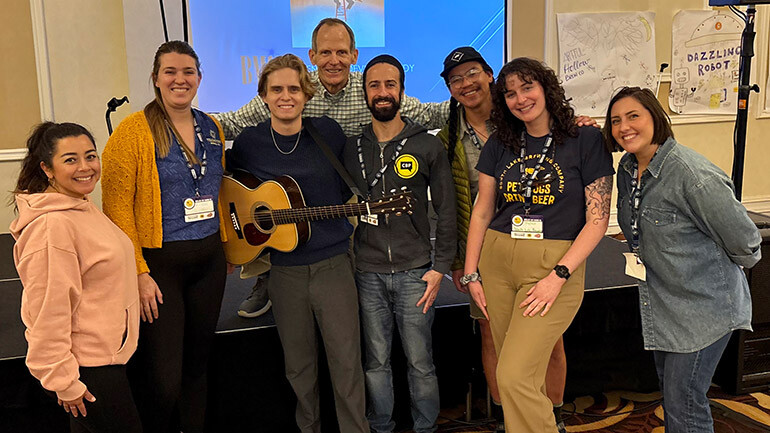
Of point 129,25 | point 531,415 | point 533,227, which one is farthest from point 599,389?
point 129,25

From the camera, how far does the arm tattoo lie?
5.92ft

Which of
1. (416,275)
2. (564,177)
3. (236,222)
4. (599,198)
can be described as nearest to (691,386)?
(599,198)

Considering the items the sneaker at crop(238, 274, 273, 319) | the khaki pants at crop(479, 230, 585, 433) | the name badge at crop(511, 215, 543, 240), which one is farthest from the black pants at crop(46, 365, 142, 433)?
the name badge at crop(511, 215, 543, 240)

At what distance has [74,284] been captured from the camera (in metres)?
1.49

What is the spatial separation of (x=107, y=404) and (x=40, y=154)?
0.70 m

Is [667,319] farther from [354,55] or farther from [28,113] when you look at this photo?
[28,113]

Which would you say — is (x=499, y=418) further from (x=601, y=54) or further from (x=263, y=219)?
(x=601, y=54)

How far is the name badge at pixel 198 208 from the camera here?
1894 millimetres

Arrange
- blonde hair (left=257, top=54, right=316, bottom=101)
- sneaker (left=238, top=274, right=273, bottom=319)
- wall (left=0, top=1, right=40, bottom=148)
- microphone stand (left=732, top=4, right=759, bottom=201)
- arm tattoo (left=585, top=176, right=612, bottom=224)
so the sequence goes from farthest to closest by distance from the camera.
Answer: wall (left=0, top=1, right=40, bottom=148) → microphone stand (left=732, top=4, right=759, bottom=201) → sneaker (left=238, top=274, right=273, bottom=319) → blonde hair (left=257, top=54, right=316, bottom=101) → arm tattoo (left=585, top=176, right=612, bottom=224)

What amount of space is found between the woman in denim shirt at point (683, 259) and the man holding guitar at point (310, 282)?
99 cm

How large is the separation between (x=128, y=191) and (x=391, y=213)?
2.78ft

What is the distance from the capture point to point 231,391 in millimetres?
2365

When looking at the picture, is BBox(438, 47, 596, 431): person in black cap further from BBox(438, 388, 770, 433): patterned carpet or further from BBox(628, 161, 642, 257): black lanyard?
BBox(628, 161, 642, 257): black lanyard

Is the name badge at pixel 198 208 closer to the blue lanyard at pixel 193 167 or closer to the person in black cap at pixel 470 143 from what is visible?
the blue lanyard at pixel 193 167
